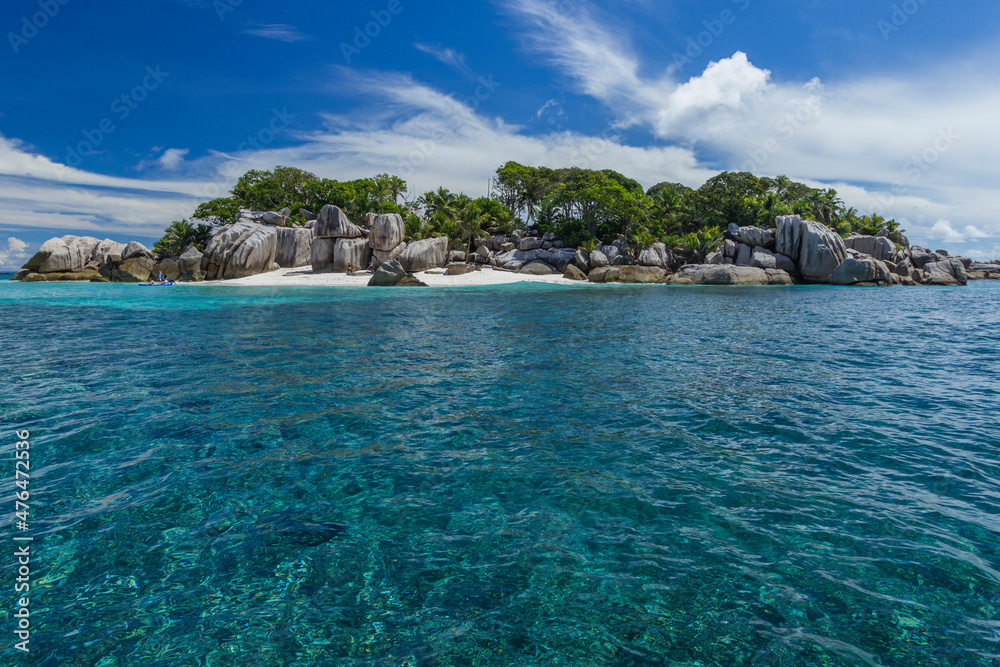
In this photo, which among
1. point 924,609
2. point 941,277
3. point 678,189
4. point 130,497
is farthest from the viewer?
point 678,189

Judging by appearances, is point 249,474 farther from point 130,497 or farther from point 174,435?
point 174,435

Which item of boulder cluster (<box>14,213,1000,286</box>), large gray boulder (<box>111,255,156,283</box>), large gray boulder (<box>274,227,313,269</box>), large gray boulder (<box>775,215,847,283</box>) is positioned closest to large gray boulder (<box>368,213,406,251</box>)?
boulder cluster (<box>14,213,1000,286</box>)

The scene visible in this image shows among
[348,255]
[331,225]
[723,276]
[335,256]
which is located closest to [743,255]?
[723,276]

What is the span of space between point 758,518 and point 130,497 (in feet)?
20.9

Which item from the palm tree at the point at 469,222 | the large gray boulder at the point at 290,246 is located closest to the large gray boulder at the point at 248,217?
the large gray boulder at the point at 290,246

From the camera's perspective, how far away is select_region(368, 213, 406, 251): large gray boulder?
53.8 metres

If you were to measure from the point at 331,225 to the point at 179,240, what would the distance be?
72.8 ft

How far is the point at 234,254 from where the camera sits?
51219 mm

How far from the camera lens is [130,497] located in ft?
16.4

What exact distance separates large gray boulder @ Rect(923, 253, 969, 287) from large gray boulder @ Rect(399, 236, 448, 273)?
58422 millimetres

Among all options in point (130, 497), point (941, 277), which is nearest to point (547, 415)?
point (130, 497)

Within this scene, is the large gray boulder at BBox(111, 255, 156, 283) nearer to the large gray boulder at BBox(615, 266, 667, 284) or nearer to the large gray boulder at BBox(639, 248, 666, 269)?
the large gray boulder at BBox(615, 266, 667, 284)

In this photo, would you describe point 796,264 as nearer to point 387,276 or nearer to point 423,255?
point 423,255

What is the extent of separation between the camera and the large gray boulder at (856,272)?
2031 inches
